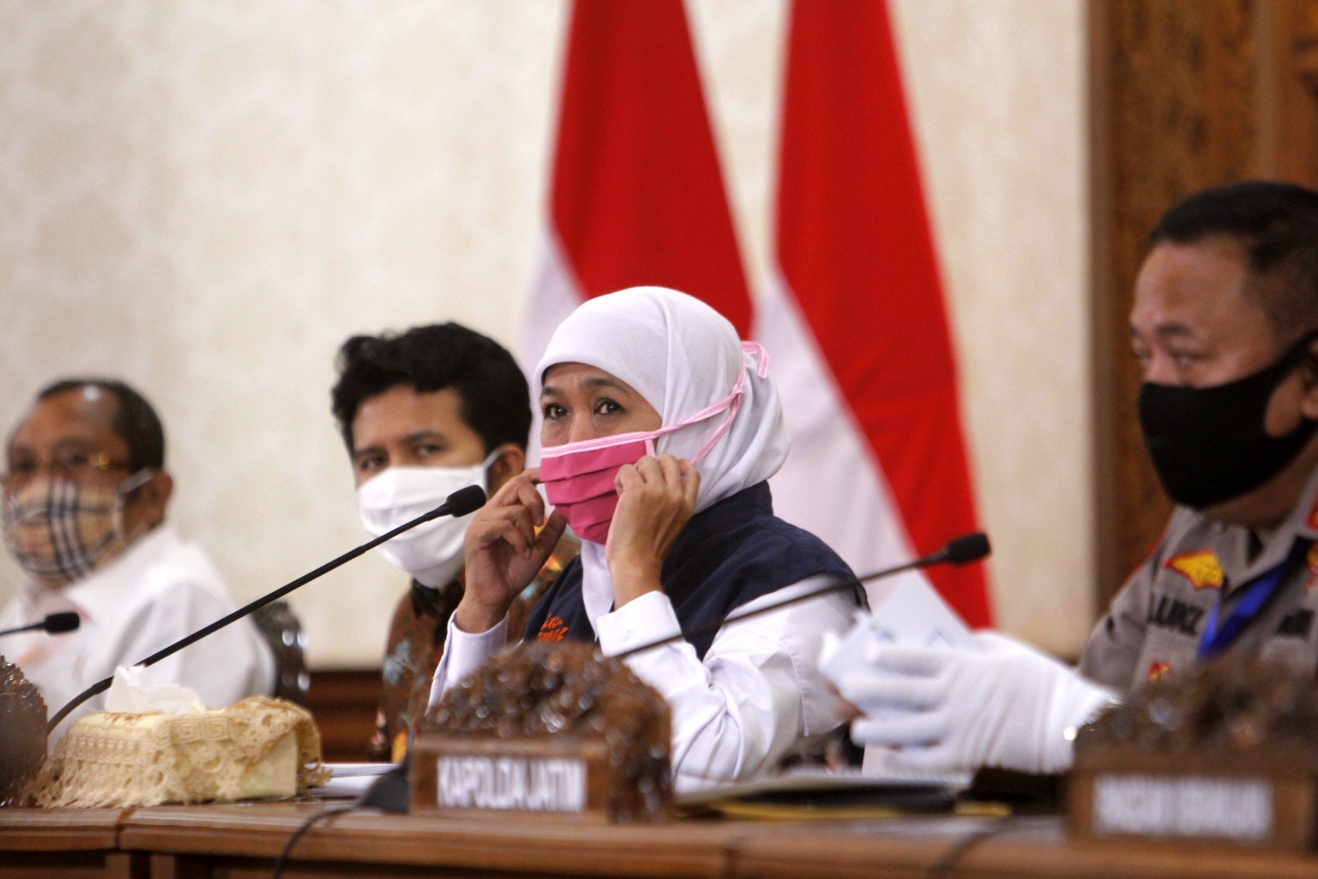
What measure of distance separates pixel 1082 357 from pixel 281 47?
2.36 metres

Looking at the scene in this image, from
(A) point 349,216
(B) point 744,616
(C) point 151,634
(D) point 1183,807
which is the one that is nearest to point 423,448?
(C) point 151,634

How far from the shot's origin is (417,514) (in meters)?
2.59

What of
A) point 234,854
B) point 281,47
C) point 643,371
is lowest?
point 234,854

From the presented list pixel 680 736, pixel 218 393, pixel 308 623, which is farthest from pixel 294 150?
pixel 680 736

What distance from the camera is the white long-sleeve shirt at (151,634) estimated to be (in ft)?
9.97

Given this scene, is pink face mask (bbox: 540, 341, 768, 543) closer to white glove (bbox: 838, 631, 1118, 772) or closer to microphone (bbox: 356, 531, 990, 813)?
microphone (bbox: 356, 531, 990, 813)

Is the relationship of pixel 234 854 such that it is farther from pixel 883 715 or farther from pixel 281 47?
pixel 281 47

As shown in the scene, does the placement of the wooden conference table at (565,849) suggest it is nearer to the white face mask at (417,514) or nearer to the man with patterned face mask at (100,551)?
the white face mask at (417,514)

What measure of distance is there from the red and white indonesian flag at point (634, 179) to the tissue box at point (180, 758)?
1.93 meters

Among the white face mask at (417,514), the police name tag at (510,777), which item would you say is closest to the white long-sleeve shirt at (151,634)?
the white face mask at (417,514)

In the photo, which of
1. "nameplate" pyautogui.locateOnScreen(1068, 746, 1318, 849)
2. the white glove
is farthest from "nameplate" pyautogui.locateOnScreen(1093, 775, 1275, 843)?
the white glove

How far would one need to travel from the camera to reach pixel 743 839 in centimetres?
116

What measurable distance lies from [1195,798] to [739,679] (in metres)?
0.76

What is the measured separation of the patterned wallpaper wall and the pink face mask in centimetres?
205
